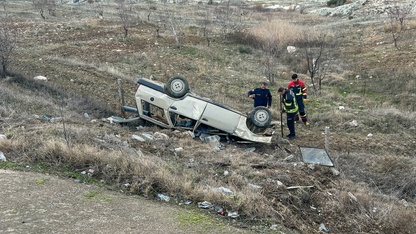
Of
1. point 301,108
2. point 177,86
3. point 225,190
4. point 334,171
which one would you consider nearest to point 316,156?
point 334,171

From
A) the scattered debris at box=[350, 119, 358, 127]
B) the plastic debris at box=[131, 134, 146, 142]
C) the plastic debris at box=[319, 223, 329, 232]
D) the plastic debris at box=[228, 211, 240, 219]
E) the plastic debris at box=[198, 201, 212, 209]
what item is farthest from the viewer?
the scattered debris at box=[350, 119, 358, 127]

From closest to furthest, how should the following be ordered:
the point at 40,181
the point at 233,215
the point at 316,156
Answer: the point at 233,215 → the point at 40,181 → the point at 316,156

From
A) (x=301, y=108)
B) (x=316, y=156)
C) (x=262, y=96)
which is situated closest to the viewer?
(x=316, y=156)

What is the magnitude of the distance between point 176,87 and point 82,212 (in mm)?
4062

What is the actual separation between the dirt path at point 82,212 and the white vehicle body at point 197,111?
3.24 metres

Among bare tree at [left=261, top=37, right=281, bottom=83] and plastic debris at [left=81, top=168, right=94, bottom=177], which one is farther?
bare tree at [left=261, top=37, right=281, bottom=83]

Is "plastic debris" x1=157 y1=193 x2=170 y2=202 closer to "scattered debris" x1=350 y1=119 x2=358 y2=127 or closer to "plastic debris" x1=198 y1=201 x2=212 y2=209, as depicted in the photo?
"plastic debris" x1=198 y1=201 x2=212 y2=209

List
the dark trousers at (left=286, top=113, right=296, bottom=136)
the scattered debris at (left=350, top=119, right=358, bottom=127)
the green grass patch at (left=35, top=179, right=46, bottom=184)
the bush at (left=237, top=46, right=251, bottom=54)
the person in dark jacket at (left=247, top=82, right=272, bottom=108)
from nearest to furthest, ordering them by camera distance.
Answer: the green grass patch at (left=35, top=179, right=46, bottom=184) < the dark trousers at (left=286, top=113, right=296, bottom=136) < the person in dark jacket at (left=247, top=82, right=272, bottom=108) < the scattered debris at (left=350, top=119, right=358, bottom=127) < the bush at (left=237, top=46, right=251, bottom=54)

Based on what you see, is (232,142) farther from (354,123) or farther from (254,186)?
(354,123)

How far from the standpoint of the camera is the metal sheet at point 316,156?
6738 millimetres

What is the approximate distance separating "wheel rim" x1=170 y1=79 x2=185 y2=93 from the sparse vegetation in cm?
89

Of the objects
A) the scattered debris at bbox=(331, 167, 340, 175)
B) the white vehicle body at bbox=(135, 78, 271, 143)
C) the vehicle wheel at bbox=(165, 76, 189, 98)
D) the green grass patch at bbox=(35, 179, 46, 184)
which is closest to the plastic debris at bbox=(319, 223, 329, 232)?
the scattered debris at bbox=(331, 167, 340, 175)

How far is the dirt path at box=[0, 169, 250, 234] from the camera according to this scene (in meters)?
3.97

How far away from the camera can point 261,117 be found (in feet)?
26.1
